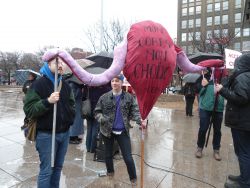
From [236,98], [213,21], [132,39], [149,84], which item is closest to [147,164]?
[236,98]

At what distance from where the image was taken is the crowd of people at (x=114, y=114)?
319 cm

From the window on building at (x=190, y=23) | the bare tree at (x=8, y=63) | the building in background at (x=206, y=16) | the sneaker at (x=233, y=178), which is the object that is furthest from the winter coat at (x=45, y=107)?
the window on building at (x=190, y=23)

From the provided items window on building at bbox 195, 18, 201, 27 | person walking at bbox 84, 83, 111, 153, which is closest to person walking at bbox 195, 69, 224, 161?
person walking at bbox 84, 83, 111, 153

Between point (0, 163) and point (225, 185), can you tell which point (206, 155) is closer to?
point (225, 185)

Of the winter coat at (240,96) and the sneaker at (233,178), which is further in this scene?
the sneaker at (233,178)

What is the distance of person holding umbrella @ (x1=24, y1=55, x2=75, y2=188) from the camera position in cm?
309

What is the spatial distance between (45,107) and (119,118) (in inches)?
46.7

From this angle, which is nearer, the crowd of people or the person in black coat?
Answer: the crowd of people

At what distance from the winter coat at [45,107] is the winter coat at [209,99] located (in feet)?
9.59

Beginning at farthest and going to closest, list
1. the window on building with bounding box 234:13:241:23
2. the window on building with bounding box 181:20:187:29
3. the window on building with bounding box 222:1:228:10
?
the window on building with bounding box 181:20:187:29
the window on building with bounding box 222:1:228:10
the window on building with bounding box 234:13:241:23

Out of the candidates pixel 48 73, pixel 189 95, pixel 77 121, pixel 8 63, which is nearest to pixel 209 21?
pixel 8 63

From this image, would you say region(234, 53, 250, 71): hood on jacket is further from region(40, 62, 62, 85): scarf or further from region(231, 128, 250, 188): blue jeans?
region(40, 62, 62, 85): scarf

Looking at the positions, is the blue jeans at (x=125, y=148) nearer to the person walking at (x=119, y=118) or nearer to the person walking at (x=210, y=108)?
the person walking at (x=119, y=118)

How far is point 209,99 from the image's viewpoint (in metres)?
5.29
